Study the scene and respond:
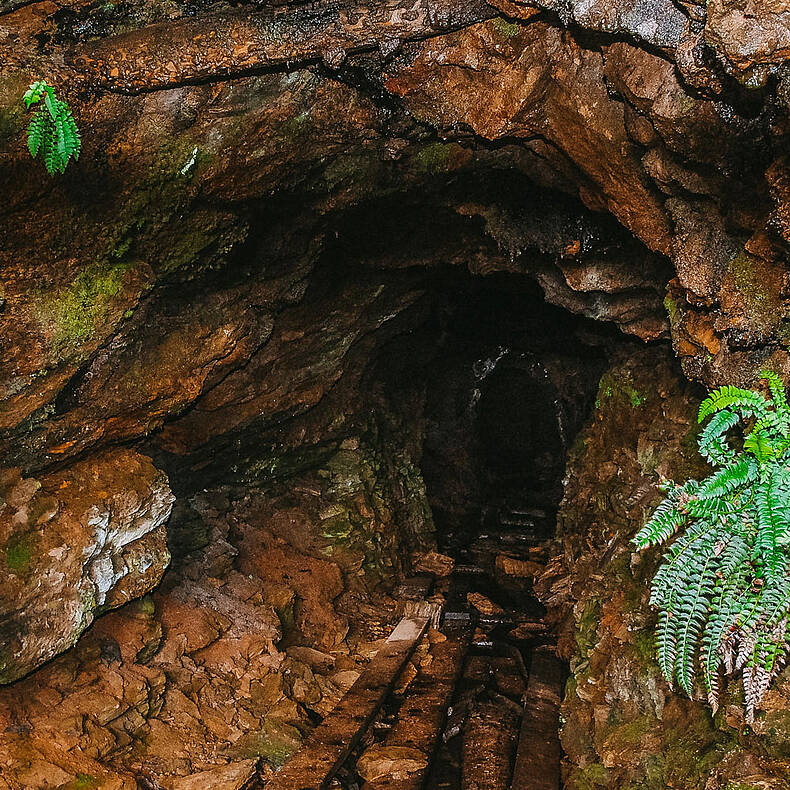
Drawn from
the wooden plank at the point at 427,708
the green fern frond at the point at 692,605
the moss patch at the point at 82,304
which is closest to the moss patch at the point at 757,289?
the green fern frond at the point at 692,605

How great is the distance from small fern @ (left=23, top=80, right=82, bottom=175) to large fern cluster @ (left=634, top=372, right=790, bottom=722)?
327 centimetres

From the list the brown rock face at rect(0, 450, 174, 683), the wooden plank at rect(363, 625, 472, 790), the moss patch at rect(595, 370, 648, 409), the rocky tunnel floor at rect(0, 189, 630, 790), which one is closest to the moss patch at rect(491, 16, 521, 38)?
the rocky tunnel floor at rect(0, 189, 630, 790)

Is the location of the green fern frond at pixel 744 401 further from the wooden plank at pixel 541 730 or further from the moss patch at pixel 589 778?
the wooden plank at pixel 541 730

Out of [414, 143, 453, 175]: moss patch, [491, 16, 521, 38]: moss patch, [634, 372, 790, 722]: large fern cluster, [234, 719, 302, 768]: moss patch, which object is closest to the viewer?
[634, 372, 790, 722]: large fern cluster

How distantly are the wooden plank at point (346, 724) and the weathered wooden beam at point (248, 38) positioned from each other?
443cm

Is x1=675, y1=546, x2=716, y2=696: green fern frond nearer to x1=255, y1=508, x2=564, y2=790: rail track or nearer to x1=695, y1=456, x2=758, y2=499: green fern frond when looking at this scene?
x1=695, y1=456, x2=758, y2=499: green fern frond

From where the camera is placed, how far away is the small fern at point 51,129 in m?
3.26

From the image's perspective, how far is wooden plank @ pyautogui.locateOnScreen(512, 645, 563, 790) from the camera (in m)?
4.88

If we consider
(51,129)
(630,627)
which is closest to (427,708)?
(630,627)

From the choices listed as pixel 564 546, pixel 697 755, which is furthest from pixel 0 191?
pixel 564 546

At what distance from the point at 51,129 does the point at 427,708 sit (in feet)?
16.7

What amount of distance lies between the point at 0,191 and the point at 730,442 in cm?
427

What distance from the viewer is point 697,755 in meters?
3.78

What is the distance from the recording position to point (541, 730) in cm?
546
